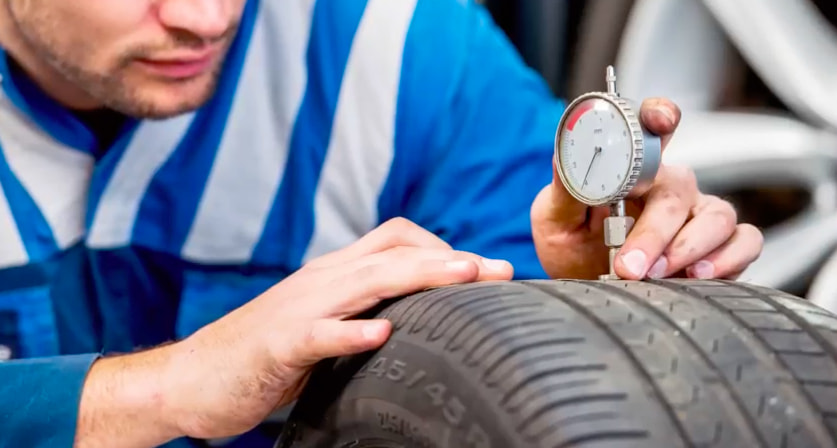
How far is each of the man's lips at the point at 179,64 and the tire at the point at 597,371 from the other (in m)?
0.52

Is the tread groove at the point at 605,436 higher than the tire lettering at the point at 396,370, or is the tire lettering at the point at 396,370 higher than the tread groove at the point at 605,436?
the tread groove at the point at 605,436

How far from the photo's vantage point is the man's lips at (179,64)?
1107 mm

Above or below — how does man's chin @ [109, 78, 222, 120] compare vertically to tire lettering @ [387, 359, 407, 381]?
below

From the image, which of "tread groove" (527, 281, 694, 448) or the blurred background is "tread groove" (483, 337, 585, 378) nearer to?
"tread groove" (527, 281, 694, 448)

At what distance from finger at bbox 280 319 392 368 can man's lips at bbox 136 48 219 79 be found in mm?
496

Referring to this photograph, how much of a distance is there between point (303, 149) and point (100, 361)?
0.45 metres

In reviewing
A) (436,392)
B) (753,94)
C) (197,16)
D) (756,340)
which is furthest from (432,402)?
(753,94)

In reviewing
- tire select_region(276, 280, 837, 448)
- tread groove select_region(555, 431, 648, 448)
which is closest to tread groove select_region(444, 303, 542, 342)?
tire select_region(276, 280, 837, 448)

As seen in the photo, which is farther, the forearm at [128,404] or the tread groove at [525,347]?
the forearm at [128,404]

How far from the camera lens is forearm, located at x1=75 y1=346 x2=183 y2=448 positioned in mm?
837

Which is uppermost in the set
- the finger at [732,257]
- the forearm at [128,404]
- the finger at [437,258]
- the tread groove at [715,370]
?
the finger at [732,257]

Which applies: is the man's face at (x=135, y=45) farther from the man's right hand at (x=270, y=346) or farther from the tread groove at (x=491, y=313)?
the tread groove at (x=491, y=313)

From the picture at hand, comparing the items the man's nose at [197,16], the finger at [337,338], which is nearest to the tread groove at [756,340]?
the finger at [337,338]

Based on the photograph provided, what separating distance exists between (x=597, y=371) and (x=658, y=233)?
0.26 m
